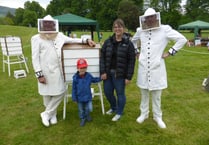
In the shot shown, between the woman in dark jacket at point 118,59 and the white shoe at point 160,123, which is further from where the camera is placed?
the white shoe at point 160,123

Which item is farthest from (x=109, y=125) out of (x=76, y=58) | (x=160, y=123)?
(x=76, y=58)

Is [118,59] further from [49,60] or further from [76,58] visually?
[49,60]

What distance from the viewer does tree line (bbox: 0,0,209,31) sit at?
167 feet

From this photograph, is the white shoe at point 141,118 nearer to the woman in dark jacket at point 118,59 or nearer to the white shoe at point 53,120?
the woman in dark jacket at point 118,59

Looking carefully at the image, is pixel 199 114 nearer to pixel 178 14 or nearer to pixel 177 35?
pixel 177 35

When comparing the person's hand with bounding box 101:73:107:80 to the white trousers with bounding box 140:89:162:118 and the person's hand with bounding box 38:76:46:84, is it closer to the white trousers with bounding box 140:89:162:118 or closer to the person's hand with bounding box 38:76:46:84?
the white trousers with bounding box 140:89:162:118

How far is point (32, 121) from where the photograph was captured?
4281mm

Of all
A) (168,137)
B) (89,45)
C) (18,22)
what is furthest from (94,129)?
(18,22)

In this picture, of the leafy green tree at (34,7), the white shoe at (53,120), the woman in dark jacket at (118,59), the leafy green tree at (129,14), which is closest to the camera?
the woman in dark jacket at (118,59)

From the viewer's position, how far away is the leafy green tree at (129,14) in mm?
49312

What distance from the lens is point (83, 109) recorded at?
13.3 ft

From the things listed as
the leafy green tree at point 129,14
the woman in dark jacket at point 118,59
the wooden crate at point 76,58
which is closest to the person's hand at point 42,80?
the wooden crate at point 76,58

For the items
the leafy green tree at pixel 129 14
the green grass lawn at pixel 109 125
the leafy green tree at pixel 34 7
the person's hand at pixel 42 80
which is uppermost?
the leafy green tree at pixel 34 7

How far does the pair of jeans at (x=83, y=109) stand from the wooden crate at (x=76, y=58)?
474mm
